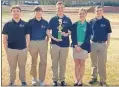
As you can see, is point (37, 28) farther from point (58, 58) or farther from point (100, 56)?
point (100, 56)

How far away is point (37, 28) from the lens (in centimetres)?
612

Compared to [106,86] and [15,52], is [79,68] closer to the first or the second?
[106,86]

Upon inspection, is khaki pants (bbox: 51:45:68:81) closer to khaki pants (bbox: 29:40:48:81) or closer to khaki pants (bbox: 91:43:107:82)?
khaki pants (bbox: 29:40:48:81)

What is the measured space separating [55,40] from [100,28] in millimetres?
969

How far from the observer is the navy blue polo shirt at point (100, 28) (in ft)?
20.9

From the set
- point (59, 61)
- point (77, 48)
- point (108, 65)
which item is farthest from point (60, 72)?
point (108, 65)

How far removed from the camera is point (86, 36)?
6.21 m

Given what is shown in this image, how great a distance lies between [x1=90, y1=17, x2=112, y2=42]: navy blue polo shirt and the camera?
637cm

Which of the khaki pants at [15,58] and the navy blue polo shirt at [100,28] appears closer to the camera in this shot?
the khaki pants at [15,58]

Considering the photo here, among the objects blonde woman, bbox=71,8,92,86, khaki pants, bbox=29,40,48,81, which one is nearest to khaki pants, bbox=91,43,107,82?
blonde woman, bbox=71,8,92,86

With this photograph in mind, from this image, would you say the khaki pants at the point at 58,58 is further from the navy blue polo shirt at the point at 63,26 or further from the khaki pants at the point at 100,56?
the khaki pants at the point at 100,56

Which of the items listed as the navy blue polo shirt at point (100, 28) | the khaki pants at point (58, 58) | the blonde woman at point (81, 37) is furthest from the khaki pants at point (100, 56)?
the khaki pants at point (58, 58)

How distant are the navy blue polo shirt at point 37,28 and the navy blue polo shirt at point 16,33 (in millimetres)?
131

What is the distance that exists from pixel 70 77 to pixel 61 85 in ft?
3.02
